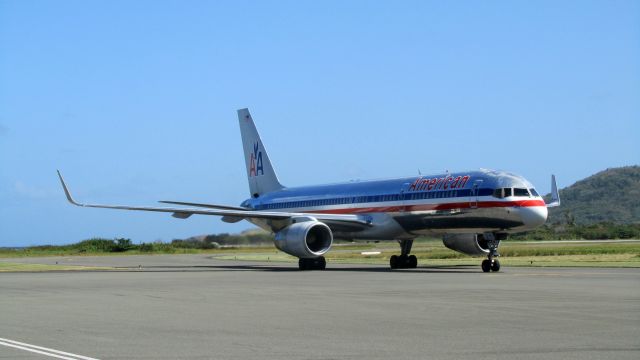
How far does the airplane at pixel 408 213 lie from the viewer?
31688 millimetres

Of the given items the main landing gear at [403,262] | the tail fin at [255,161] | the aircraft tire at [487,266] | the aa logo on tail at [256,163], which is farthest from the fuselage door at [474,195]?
the aa logo on tail at [256,163]

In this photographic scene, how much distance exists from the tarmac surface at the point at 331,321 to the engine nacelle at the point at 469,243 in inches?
443

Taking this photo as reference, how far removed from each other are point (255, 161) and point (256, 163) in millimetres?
199

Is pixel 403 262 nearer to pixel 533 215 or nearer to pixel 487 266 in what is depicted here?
pixel 487 266

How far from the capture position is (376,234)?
121 ft

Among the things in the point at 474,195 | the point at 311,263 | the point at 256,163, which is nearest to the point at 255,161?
the point at 256,163

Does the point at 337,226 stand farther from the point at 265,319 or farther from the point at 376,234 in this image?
the point at 265,319

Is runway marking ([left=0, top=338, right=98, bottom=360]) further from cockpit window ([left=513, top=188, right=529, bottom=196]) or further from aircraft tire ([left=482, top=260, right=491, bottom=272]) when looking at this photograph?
cockpit window ([left=513, top=188, right=529, bottom=196])

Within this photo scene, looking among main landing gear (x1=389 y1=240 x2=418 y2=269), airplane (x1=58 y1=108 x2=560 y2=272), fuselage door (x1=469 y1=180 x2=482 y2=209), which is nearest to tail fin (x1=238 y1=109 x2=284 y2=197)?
airplane (x1=58 y1=108 x2=560 y2=272)

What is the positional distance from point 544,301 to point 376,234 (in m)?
20.4

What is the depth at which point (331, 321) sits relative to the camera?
529 inches

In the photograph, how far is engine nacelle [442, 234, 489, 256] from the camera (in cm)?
3394

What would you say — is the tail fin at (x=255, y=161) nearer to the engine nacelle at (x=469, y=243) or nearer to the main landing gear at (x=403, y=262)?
the main landing gear at (x=403, y=262)

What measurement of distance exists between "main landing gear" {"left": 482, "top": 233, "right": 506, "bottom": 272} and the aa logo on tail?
687 inches
